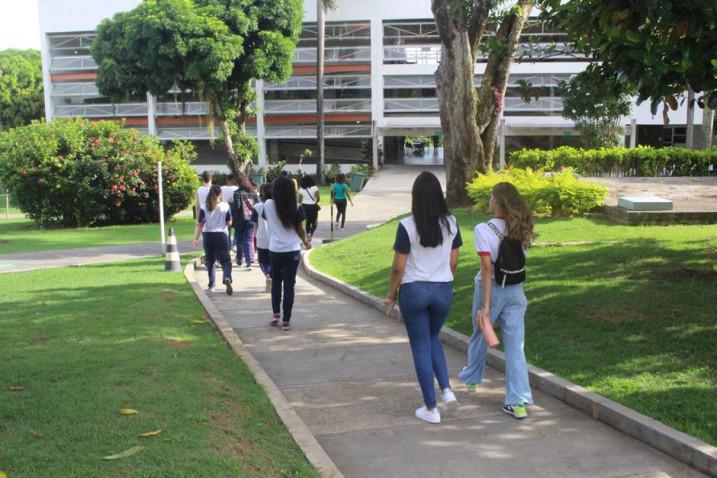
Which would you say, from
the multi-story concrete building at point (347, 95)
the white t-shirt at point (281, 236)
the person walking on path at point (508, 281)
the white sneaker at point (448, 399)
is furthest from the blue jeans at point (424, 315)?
the multi-story concrete building at point (347, 95)

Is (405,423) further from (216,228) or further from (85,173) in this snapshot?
(85,173)

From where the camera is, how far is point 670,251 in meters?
9.91

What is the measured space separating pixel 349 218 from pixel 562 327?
1715 centimetres

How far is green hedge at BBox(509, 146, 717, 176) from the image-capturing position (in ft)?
80.5

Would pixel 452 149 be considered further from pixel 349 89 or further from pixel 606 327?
pixel 349 89

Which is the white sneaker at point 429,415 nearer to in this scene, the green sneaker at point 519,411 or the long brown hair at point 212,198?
the green sneaker at point 519,411

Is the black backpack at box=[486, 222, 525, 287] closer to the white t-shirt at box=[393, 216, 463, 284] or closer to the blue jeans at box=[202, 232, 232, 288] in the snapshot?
the white t-shirt at box=[393, 216, 463, 284]

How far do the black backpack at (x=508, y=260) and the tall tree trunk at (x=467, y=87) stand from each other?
11.2 meters

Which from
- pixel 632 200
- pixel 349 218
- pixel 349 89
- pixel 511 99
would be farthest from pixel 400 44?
pixel 632 200

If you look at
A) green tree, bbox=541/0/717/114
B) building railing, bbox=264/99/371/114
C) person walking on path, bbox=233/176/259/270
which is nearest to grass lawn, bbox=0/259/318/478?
person walking on path, bbox=233/176/259/270

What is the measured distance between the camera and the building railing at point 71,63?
5019 centimetres

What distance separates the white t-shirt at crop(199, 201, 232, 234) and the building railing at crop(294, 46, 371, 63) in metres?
39.1

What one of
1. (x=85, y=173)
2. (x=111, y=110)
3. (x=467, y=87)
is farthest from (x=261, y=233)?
(x=111, y=110)

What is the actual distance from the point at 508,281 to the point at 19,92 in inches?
2369
